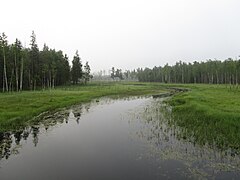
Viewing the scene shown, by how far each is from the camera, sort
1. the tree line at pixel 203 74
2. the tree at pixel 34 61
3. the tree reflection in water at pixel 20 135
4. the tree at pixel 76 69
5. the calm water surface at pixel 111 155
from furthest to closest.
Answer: the tree line at pixel 203 74 < the tree at pixel 76 69 < the tree at pixel 34 61 < the tree reflection in water at pixel 20 135 < the calm water surface at pixel 111 155

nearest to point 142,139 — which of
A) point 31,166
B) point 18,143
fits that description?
point 31,166

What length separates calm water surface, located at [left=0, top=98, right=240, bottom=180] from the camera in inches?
514

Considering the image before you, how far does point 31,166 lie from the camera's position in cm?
1443

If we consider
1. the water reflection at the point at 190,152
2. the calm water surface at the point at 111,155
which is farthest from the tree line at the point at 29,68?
the water reflection at the point at 190,152

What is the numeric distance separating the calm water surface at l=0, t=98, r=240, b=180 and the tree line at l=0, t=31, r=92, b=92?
41377mm

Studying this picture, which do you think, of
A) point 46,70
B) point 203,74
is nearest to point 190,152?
point 46,70

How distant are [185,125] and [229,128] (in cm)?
461

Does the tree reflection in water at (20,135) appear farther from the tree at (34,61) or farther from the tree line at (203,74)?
the tree line at (203,74)

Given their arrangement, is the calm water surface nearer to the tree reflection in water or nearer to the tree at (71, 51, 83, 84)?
the tree reflection in water

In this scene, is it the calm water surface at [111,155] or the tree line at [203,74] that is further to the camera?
the tree line at [203,74]

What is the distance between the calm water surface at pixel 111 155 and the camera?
13055 mm

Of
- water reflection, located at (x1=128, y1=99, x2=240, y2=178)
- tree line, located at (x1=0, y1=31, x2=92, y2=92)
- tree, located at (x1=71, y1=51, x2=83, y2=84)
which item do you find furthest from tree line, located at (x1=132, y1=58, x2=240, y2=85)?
water reflection, located at (x1=128, y1=99, x2=240, y2=178)

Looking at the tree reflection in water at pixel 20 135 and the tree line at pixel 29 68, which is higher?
the tree line at pixel 29 68

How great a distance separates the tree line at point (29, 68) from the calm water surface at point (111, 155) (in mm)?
41377
